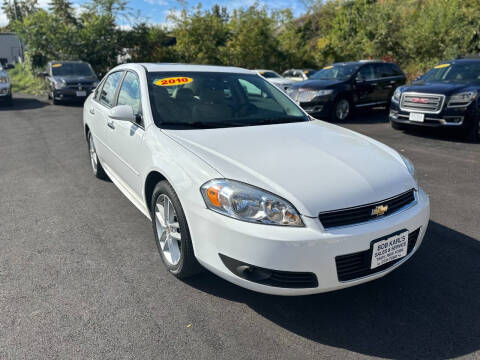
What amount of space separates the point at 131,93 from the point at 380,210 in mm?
2544

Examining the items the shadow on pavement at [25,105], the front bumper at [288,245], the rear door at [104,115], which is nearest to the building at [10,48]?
the shadow on pavement at [25,105]

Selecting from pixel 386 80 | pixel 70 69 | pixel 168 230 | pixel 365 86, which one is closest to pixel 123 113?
pixel 168 230

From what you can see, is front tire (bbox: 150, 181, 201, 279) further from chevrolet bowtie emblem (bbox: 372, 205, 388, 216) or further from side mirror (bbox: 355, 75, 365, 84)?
side mirror (bbox: 355, 75, 365, 84)

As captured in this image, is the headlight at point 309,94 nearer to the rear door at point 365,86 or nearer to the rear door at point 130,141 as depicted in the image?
the rear door at point 365,86

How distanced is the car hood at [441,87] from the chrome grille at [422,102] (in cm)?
11

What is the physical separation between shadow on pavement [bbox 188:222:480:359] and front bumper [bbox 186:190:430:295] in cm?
32

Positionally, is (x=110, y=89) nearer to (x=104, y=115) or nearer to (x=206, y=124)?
(x=104, y=115)

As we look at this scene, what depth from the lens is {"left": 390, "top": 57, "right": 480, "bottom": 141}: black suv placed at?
24.2 ft

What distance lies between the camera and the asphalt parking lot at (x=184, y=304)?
7.32ft

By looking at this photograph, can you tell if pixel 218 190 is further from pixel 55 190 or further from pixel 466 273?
pixel 55 190

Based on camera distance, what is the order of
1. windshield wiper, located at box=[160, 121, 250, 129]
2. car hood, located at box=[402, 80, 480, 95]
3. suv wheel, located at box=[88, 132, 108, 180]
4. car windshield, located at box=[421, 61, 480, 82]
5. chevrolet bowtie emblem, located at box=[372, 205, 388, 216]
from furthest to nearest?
car windshield, located at box=[421, 61, 480, 82] < car hood, located at box=[402, 80, 480, 95] < suv wheel, located at box=[88, 132, 108, 180] < windshield wiper, located at box=[160, 121, 250, 129] < chevrolet bowtie emblem, located at box=[372, 205, 388, 216]

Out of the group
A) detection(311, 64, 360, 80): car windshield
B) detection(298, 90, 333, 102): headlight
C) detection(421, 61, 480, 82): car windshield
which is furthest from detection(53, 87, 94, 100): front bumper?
detection(421, 61, 480, 82): car windshield

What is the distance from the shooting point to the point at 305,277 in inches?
87.7

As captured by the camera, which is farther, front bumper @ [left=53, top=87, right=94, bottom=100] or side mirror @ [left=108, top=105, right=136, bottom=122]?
front bumper @ [left=53, top=87, right=94, bottom=100]
